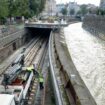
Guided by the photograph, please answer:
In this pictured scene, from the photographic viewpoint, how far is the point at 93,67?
25.6 metres

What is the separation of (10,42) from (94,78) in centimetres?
1294

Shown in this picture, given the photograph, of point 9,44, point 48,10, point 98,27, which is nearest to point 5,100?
point 9,44

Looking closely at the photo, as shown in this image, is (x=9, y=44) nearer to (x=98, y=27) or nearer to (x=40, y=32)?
(x=40, y=32)

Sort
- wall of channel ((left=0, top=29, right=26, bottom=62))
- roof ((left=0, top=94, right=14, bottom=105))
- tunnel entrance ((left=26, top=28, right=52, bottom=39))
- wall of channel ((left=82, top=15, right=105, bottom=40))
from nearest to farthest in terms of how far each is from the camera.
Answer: roof ((left=0, top=94, right=14, bottom=105)) < wall of channel ((left=0, top=29, right=26, bottom=62)) < tunnel entrance ((left=26, top=28, right=52, bottom=39)) < wall of channel ((left=82, top=15, right=105, bottom=40))

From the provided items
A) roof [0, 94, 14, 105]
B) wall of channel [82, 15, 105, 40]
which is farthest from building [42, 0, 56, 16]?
roof [0, 94, 14, 105]

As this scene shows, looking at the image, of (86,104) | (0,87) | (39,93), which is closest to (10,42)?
(39,93)

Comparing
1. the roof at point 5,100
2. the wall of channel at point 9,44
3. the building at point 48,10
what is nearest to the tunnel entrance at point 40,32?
the wall of channel at point 9,44

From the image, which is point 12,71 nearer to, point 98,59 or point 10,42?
point 10,42

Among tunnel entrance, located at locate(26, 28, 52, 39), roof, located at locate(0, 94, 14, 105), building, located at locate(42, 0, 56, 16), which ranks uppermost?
building, located at locate(42, 0, 56, 16)

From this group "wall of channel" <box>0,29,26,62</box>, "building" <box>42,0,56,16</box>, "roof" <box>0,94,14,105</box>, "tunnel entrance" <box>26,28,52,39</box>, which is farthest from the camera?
"building" <box>42,0,56,16</box>

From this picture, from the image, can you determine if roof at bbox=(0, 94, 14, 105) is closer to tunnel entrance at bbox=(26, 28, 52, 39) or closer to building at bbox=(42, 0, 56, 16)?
tunnel entrance at bbox=(26, 28, 52, 39)

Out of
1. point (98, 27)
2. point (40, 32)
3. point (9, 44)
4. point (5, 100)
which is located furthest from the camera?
point (98, 27)

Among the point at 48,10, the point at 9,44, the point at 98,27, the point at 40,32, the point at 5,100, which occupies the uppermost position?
the point at 48,10

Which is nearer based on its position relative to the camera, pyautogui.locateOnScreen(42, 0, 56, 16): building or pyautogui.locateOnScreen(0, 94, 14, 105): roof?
pyautogui.locateOnScreen(0, 94, 14, 105): roof
